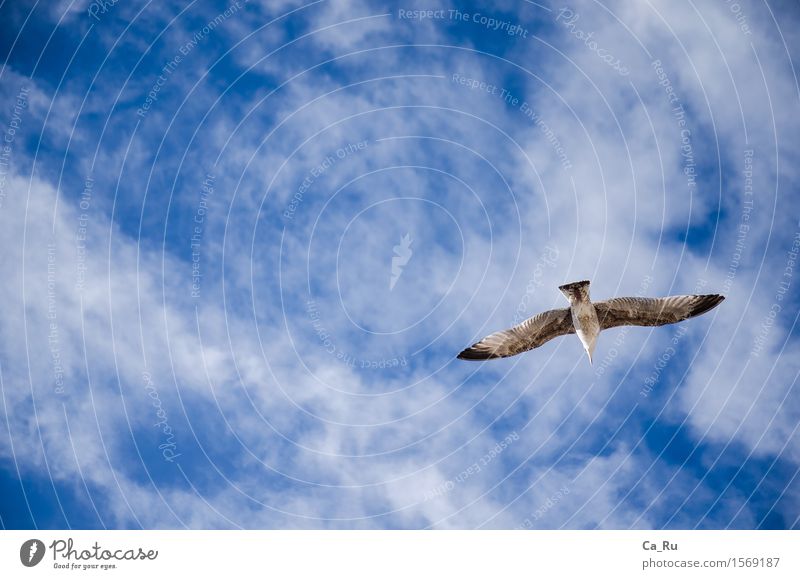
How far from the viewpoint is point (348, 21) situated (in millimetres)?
45719

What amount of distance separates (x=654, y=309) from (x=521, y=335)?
698cm

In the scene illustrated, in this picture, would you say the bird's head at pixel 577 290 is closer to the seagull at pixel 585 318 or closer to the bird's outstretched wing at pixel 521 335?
the seagull at pixel 585 318

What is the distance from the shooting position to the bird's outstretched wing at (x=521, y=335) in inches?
1243

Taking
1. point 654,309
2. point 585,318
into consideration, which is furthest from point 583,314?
point 654,309

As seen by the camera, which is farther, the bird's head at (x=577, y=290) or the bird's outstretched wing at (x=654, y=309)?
the bird's outstretched wing at (x=654, y=309)

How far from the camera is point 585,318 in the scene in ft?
101

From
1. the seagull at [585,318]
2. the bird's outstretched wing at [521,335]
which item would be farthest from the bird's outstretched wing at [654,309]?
the bird's outstretched wing at [521,335]

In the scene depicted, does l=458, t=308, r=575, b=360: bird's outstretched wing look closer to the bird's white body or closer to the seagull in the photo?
the seagull

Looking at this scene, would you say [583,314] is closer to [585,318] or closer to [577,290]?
[585,318]

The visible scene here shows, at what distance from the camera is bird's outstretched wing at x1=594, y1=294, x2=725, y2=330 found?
3030 cm

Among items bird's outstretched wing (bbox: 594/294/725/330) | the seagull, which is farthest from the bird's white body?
bird's outstretched wing (bbox: 594/294/725/330)
